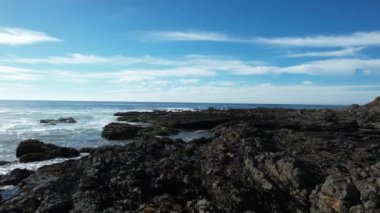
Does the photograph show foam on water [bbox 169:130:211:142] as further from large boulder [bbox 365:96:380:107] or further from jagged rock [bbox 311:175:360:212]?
large boulder [bbox 365:96:380:107]

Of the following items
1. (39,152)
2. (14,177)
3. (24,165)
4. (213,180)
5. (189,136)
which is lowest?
(24,165)

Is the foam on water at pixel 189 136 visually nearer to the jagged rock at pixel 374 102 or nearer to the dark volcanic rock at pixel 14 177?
the dark volcanic rock at pixel 14 177

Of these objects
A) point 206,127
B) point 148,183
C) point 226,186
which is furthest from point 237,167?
point 206,127

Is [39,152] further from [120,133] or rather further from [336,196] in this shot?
[336,196]

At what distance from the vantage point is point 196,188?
728 inches

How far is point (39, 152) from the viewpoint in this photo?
33.9 m

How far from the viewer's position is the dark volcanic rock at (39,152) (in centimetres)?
3244

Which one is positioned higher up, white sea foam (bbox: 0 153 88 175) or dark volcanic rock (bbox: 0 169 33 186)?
dark volcanic rock (bbox: 0 169 33 186)

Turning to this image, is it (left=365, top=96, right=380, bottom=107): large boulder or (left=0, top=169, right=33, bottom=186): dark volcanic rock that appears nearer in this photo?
(left=0, top=169, right=33, bottom=186): dark volcanic rock

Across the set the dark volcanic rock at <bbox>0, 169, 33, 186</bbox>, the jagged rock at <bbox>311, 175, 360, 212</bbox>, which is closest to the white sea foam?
the dark volcanic rock at <bbox>0, 169, 33, 186</bbox>

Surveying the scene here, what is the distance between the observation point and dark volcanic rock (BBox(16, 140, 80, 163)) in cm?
3244

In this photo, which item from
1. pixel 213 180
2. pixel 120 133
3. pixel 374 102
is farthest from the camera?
pixel 374 102

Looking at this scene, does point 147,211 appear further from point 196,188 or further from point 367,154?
point 367,154

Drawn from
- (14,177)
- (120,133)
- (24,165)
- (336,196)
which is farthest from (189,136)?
(336,196)
